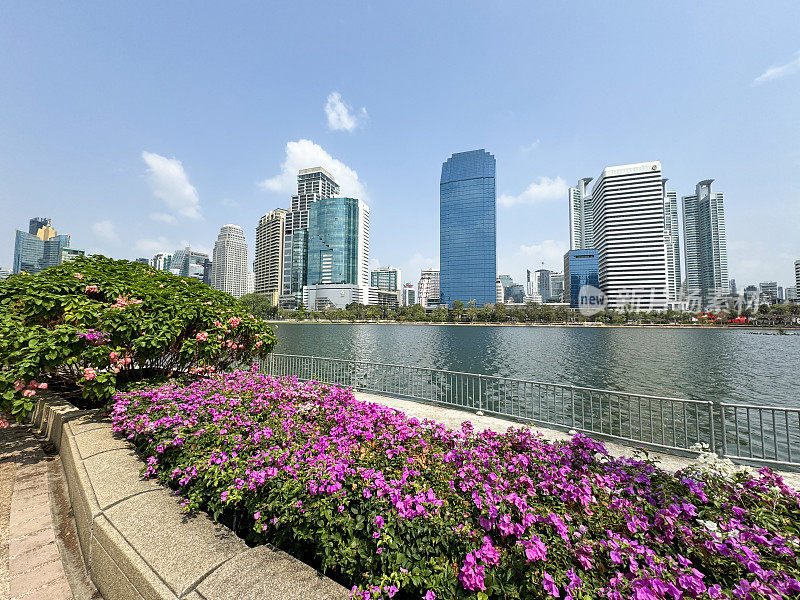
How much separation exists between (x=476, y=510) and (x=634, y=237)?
163088mm

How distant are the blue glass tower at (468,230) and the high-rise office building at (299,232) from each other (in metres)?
67.9

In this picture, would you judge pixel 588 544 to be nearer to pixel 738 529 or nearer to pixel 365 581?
pixel 738 529

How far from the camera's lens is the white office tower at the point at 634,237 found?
428 feet

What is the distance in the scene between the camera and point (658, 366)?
29547 millimetres

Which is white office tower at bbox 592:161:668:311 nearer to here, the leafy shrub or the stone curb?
the leafy shrub

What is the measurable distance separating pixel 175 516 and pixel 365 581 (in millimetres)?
1670

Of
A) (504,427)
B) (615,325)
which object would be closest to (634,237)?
(615,325)

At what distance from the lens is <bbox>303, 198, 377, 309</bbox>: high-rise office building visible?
6127 inches

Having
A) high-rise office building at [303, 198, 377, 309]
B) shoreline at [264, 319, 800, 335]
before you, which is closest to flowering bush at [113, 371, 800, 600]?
shoreline at [264, 319, 800, 335]

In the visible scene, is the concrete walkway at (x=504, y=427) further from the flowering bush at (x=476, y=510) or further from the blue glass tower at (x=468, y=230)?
the blue glass tower at (x=468, y=230)

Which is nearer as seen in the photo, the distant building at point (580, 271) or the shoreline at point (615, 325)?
the shoreline at point (615, 325)

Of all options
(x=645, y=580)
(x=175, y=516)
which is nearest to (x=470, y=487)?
(x=645, y=580)

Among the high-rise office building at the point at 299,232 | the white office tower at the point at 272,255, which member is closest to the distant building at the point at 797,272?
the high-rise office building at the point at 299,232

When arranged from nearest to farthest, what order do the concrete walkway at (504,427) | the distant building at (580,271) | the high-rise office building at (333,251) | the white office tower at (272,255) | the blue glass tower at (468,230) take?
Result: the concrete walkway at (504,427) < the blue glass tower at (468,230) < the high-rise office building at (333,251) < the distant building at (580,271) < the white office tower at (272,255)
